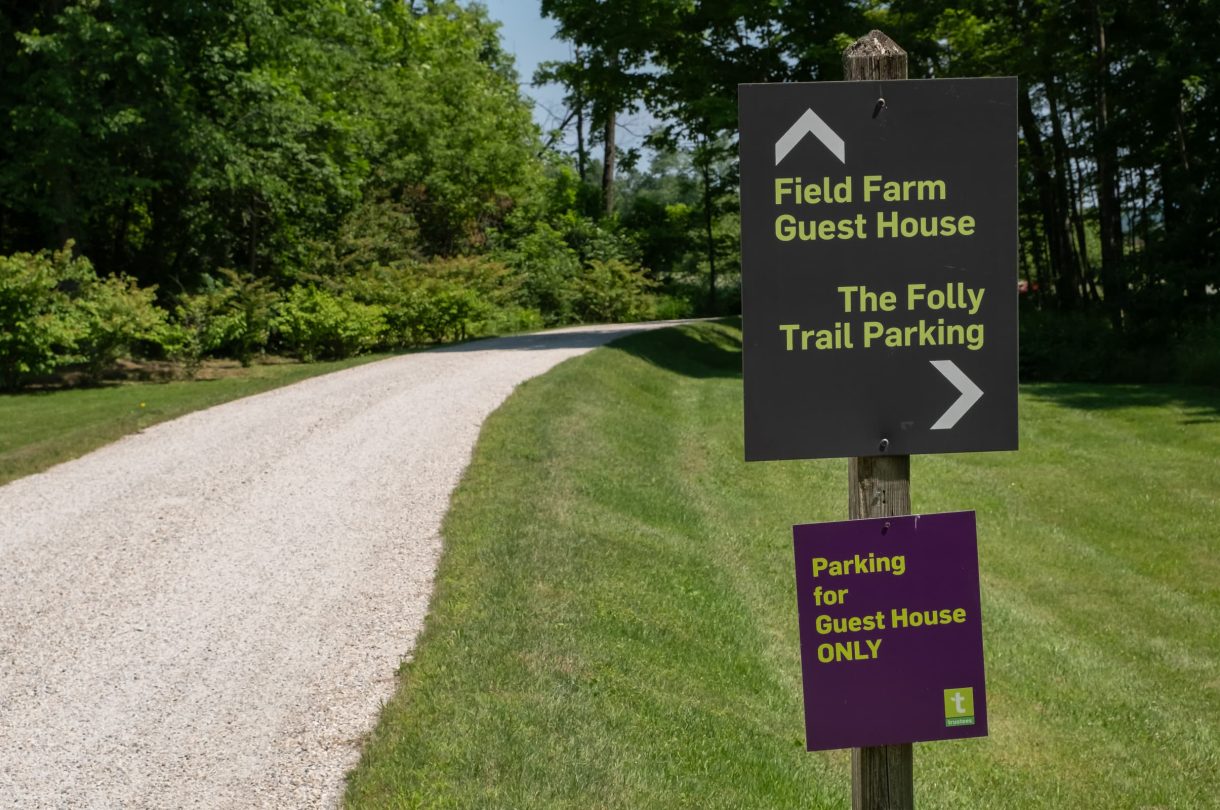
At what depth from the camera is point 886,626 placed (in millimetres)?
3160

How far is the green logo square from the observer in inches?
125

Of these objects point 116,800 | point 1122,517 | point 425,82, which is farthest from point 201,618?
point 425,82

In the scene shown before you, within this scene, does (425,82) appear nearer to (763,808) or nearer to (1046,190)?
(1046,190)

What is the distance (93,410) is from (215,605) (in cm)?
1019

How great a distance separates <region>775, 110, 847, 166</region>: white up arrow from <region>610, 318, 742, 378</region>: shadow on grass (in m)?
17.6

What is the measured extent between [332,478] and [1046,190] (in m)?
23.0

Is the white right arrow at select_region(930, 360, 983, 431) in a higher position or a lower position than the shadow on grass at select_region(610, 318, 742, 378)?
higher

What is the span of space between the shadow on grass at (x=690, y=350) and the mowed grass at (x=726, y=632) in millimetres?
6858

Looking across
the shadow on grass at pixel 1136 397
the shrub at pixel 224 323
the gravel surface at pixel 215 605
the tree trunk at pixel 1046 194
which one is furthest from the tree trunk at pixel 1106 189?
the shrub at pixel 224 323

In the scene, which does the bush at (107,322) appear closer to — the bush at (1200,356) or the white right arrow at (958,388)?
the bush at (1200,356)

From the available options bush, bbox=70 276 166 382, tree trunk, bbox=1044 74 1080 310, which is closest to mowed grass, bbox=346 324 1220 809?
bush, bbox=70 276 166 382

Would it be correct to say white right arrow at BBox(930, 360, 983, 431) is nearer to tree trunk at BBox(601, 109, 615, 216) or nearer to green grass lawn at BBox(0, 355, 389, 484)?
green grass lawn at BBox(0, 355, 389, 484)

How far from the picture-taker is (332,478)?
34.7 ft

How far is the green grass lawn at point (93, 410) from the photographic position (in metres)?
11.9
